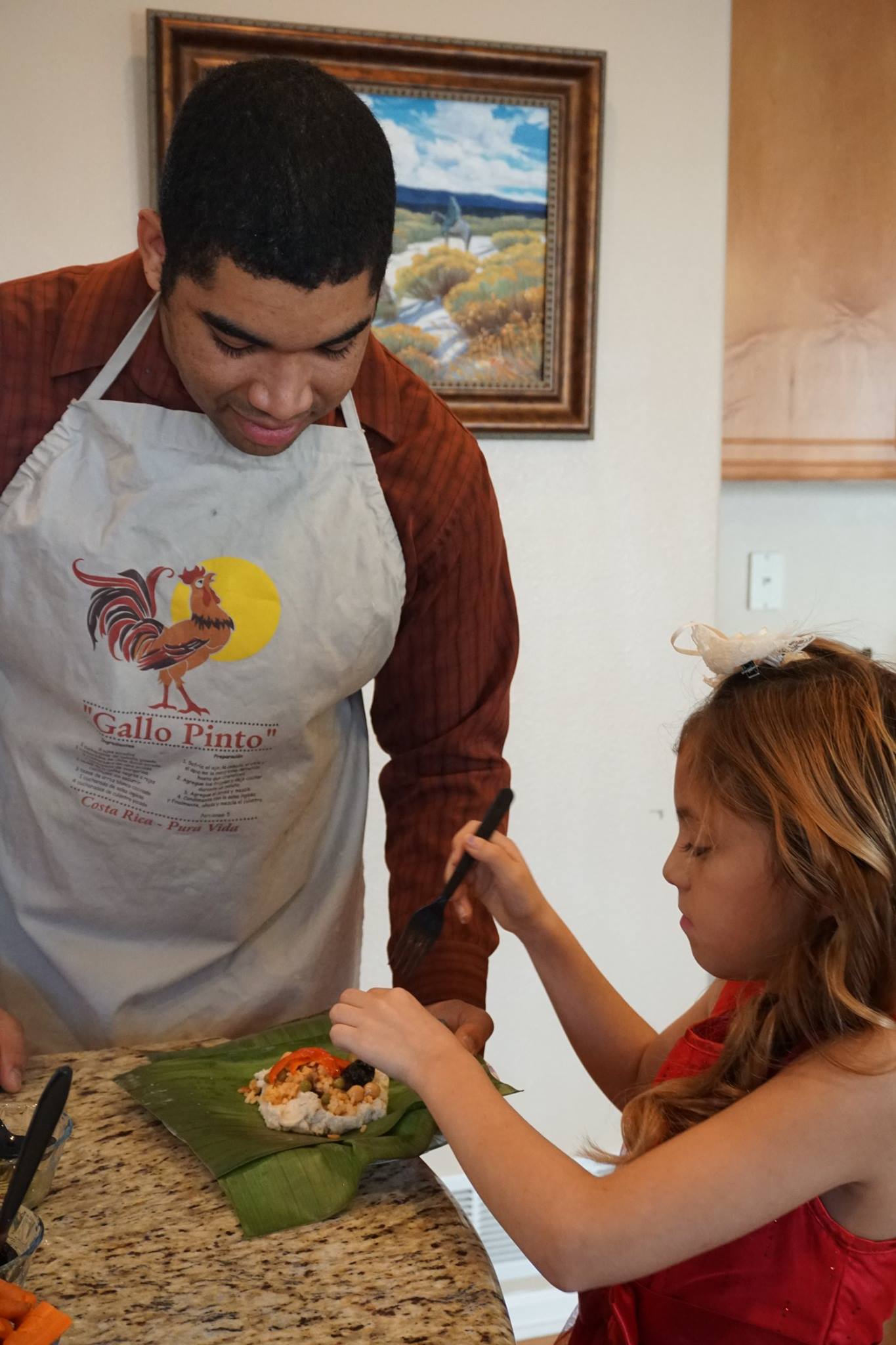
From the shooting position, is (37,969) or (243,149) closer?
(243,149)

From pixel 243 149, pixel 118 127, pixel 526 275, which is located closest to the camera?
pixel 243 149

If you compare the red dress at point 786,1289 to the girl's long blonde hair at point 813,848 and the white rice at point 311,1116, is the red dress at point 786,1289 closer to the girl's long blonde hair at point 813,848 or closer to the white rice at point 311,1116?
the girl's long blonde hair at point 813,848

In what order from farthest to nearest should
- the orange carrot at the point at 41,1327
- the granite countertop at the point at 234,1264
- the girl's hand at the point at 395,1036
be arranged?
1. the girl's hand at the point at 395,1036
2. the granite countertop at the point at 234,1264
3. the orange carrot at the point at 41,1327

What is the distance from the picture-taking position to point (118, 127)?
193 cm

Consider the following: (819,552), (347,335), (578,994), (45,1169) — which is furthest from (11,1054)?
(819,552)

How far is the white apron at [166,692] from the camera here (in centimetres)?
114

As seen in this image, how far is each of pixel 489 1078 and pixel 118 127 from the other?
1580 mm

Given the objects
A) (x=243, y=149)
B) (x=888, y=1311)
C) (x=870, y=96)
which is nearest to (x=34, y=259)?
(x=243, y=149)

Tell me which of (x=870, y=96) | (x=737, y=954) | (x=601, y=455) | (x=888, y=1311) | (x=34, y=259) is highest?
(x=870, y=96)

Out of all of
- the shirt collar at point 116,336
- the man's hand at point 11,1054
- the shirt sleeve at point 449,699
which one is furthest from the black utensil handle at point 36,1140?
the shirt collar at point 116,336

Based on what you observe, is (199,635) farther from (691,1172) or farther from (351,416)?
(691,1172)

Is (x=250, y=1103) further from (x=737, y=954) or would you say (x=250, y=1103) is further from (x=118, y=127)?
(x=118, y=127)

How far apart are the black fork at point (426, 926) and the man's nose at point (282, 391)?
0.38 m

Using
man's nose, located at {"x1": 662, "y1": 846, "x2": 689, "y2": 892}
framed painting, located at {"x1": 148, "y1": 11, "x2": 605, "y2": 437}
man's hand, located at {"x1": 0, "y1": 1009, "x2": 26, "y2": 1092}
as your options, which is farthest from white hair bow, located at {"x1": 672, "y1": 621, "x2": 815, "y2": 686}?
framed painting, located at {"x1": 148, "y1": 11, "x2": 605, "y2": 437}
